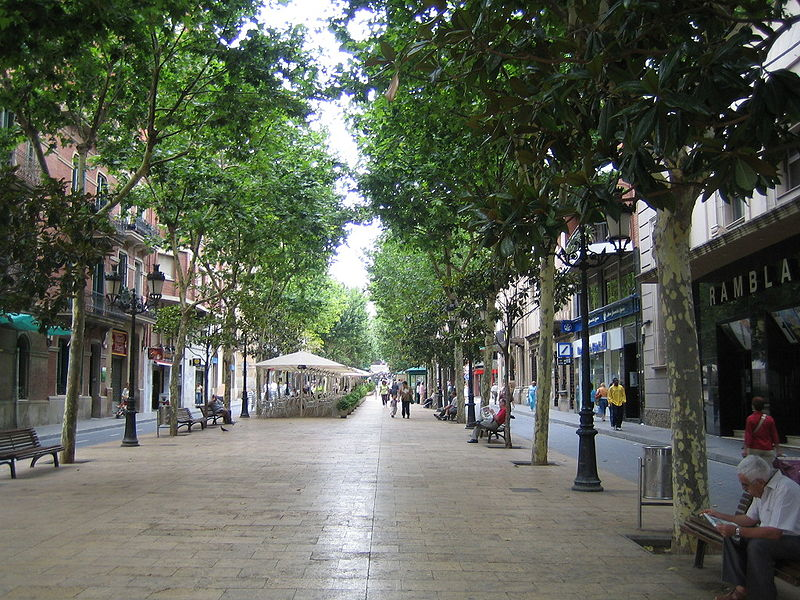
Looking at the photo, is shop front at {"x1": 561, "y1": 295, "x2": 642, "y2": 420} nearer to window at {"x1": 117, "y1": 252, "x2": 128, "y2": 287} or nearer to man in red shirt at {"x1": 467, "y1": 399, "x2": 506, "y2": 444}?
man in red shirt at {"x1": 467, "y1": 399, "x2": 506, "y2": 444}

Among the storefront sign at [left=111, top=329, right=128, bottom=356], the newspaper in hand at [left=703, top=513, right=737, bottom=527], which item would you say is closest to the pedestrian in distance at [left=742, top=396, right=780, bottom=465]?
the newspaper in hand at [left=703, top=513, right=737, bottom=527]

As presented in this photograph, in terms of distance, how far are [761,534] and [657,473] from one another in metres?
3.37

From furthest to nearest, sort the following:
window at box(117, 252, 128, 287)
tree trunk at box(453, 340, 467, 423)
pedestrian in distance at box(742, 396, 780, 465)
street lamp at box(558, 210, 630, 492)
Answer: window at box(117, 252, 128, 287)
tree trunk at box(453, 340, 467, 423)
street lamp at box(558, 210, 630, 492)
pedestrian in distance at box(742, 396, 780, 465)

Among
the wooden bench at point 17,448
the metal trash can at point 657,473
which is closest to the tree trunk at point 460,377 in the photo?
the wooden bench at point 17,448

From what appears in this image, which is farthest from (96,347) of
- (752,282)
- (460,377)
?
(752,282)

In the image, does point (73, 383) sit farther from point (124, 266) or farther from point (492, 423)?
point (124, 266)

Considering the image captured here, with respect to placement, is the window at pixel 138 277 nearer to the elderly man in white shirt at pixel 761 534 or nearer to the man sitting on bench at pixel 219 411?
the man sitting on bench at pixel 219 411

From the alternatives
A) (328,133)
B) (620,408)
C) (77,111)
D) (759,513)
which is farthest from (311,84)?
(620,408)

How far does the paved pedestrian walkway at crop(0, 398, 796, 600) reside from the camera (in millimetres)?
5750

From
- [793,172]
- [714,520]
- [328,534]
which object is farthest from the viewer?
[793,172]

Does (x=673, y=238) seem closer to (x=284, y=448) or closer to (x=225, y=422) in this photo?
(x=284, y=448)

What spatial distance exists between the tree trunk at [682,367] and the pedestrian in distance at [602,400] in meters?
23.2

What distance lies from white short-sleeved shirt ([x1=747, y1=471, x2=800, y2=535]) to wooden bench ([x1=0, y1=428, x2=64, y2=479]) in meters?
11.1

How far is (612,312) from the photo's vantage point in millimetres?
31938
